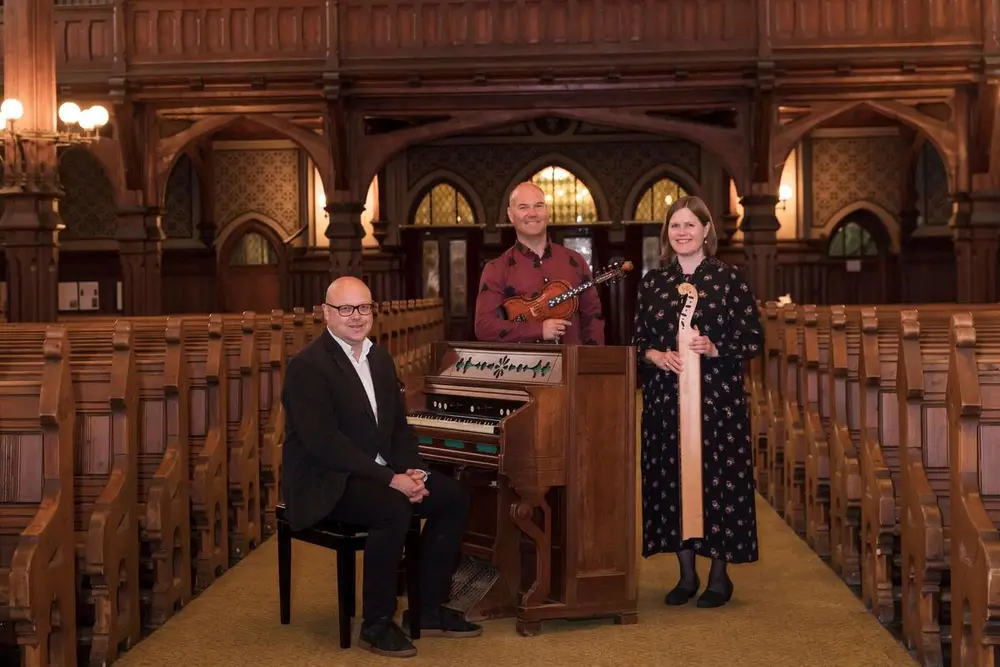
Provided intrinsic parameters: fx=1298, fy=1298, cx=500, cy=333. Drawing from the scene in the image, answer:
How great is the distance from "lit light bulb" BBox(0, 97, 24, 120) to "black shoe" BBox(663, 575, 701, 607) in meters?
6.75

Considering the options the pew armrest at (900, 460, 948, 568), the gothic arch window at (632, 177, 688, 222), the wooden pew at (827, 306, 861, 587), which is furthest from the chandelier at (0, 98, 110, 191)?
the gothic arch window at (632, 177, 688, 222)

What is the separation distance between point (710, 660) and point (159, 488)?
7.24ft

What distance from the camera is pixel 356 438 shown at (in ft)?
14.6

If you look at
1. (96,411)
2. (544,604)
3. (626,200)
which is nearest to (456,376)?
(544,604)

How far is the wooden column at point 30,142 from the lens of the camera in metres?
9.87

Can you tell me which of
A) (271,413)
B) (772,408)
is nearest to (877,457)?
(772,408)

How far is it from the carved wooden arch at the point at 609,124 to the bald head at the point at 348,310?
9.80 metres

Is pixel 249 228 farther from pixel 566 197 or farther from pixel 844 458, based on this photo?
pixel 844 458

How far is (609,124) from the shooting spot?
14289mm

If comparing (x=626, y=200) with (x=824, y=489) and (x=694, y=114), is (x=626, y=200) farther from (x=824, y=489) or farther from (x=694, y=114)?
(x=824, y=489)

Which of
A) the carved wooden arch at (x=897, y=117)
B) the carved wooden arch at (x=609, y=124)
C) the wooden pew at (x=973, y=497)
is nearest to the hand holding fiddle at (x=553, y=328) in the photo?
the wooden pew at (x=973, y=497)

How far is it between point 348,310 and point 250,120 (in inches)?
424

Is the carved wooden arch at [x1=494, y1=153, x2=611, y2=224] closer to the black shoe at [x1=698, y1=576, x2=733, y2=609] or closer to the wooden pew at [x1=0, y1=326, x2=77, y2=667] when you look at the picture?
the black shoe at [x1=698, y1=576, x2=733, y2=609]

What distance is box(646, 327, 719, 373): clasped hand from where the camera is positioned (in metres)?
4.89
